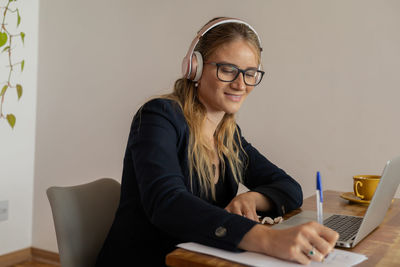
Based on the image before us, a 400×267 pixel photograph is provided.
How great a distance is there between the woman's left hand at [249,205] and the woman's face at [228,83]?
0.26 metres

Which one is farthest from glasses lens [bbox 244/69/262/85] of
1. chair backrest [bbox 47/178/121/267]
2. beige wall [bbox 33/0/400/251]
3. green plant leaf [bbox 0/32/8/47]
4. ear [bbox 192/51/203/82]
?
green plant leaf [bbox 0/32/8/47]

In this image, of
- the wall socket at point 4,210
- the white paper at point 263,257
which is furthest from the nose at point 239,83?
the wall socket at point 4,210

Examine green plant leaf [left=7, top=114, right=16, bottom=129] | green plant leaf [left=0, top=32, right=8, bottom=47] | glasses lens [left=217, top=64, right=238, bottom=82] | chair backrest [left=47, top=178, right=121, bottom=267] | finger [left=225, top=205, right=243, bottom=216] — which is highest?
glasses lens [left=217, top=64, right=238, bottom=82]

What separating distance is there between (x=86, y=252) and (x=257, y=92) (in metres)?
1.27

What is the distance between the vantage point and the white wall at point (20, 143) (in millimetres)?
2736

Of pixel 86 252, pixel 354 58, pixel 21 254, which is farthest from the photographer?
pixel 21 254

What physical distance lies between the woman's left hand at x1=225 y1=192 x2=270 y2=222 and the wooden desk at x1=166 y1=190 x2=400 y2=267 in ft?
0.26

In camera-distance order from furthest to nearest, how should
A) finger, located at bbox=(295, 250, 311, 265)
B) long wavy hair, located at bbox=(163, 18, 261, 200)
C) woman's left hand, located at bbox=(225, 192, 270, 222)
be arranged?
1. long wavy hair, located at bbox=(163, 18, 261, 200)
2. woman's left hand, located at bbox=(225, 192, 270, 222)
3. finger, located at bbox=(295, 250, 311, 265)

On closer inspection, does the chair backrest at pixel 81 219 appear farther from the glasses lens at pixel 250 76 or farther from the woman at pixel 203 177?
the glasses lens at pixel 250 76

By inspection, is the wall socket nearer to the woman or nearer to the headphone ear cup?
the woman

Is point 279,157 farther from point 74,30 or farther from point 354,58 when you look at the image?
point 74,30

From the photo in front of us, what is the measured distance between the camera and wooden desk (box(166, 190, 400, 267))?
32.2 inches

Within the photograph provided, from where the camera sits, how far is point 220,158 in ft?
4.66

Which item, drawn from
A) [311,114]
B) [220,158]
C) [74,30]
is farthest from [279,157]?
[74,30]
